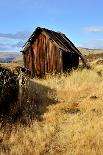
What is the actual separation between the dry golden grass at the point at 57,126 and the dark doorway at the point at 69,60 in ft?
31.2

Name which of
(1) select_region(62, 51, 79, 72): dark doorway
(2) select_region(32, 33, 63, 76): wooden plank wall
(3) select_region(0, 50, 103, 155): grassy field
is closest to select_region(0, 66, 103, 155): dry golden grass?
(3) select_region(0, 50, 103, 155): grassy field

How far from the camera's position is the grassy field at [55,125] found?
9.62 metres

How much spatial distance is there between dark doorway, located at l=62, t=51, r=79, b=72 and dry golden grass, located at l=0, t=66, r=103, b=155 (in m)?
9.51

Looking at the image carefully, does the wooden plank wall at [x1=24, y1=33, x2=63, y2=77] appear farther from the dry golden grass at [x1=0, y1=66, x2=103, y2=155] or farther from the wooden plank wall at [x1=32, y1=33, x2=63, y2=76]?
the dry golden grass at [x1=0, y1=66, x2=103, y2=155]

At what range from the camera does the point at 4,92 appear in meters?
12.4

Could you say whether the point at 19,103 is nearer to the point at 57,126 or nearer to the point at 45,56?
the point at 57,126

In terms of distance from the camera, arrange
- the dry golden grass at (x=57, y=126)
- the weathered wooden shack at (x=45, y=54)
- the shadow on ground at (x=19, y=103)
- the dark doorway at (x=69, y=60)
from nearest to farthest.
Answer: the dry golden grass at (x=57, y=126)
the shadow on ground at (x=19, y=103)
the weathered wooden shack at (x=45, y=54)
the dark doorway at (x=69, y=60)

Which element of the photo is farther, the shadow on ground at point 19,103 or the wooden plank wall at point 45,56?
the wooden plank wall at point 45,56

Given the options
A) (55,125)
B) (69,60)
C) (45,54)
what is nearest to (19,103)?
(55,125)

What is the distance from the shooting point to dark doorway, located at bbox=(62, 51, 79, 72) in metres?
26.7

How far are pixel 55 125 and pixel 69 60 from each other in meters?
16.8

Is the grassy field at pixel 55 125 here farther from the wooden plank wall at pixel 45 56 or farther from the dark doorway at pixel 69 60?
the dark doorway at pixel 69 60

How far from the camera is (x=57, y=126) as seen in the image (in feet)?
38.1

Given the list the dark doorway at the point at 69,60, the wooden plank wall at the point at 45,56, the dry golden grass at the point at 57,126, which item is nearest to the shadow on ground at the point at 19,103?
the dry golden grass at the point at 57,126
